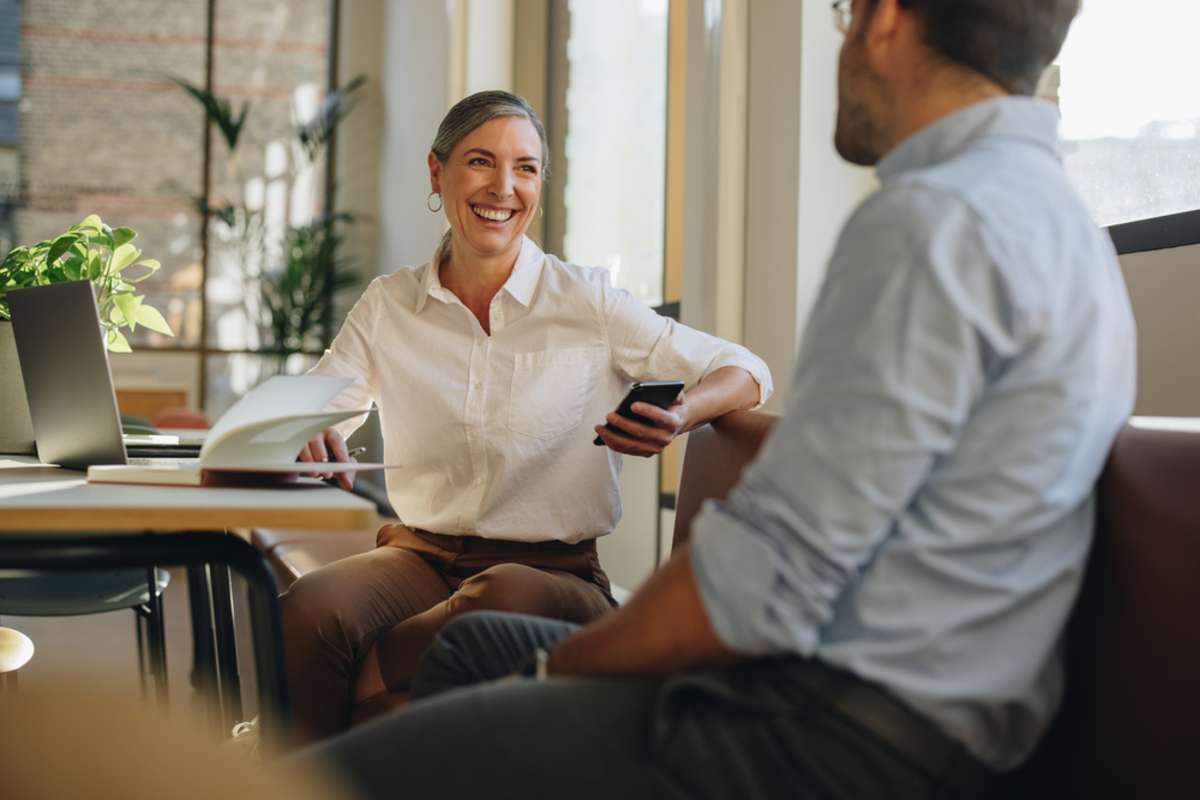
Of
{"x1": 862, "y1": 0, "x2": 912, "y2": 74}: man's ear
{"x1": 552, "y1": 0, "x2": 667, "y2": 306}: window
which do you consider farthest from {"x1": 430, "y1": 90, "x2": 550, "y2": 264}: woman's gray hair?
{"x1": 552, "y1": 0, "x2": 667, "y2": 306}: window

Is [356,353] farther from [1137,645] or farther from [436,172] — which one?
[1137,645]

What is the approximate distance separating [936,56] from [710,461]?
0.98 meters

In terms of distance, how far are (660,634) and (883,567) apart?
197 mm

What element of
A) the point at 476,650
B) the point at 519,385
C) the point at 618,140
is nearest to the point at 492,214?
the point at 519,385

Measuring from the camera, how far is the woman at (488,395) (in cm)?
207

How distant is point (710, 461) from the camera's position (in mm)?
2055

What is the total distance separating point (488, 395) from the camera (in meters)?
2.28

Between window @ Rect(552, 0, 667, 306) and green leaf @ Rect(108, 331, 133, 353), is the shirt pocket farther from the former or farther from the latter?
window @ Rect(552, 0, 667, 306)

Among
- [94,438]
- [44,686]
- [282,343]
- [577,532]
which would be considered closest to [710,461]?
[577,532]

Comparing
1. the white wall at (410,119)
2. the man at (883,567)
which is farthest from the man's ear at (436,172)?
the white wall at (410,119)

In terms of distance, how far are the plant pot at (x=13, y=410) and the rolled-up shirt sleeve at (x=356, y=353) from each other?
0.50 metres

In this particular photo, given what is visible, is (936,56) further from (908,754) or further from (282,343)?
(282,343)

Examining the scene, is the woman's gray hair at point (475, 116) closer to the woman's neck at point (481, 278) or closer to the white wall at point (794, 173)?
the woman's neck at point (481, 278)

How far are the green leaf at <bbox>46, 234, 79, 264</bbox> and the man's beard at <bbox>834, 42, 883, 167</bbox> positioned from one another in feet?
4.98
